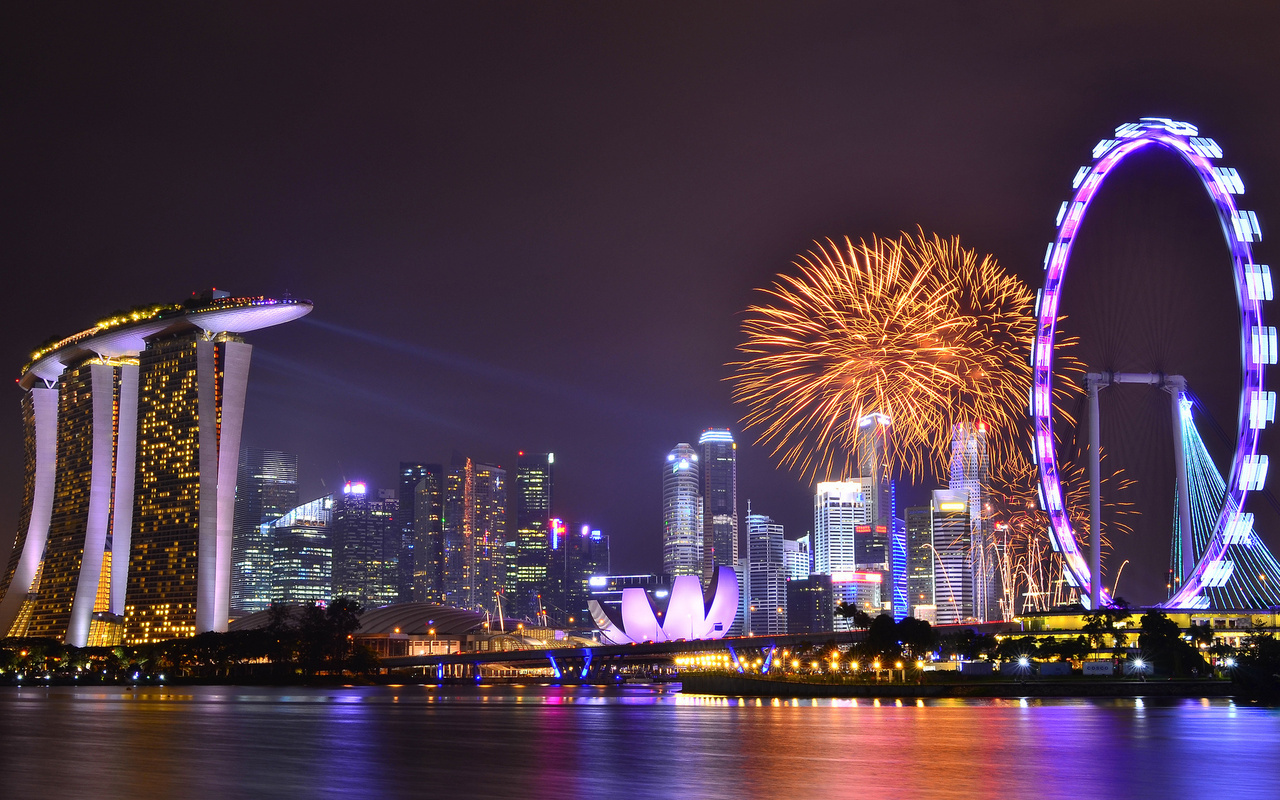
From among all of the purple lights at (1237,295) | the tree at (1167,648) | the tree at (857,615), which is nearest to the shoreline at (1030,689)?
the tree at (1167,648)

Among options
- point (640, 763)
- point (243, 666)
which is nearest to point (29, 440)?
point (243, 666)

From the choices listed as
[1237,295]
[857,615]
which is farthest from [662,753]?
[857,615]

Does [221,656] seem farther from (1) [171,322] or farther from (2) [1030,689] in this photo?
(2) [1030,689]

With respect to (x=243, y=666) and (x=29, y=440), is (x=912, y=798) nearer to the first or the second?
(x=243, y=666)

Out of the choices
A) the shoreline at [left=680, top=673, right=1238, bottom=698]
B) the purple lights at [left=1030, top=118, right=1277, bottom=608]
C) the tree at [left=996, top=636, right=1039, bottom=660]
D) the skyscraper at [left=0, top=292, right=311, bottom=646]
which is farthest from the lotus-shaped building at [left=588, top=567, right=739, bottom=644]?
the purple lights at [left=1030, top=118, right=1277, bottom=608]

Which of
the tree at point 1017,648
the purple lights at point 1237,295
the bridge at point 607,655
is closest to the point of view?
the purple lights at point 1237,295

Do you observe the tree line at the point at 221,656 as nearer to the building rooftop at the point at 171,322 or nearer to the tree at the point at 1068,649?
the building rooftop at the point at 171,322

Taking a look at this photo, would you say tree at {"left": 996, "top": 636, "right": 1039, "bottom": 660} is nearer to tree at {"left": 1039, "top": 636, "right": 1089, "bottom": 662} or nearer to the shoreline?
tree at {"left": 1039, "top": 636, "right": 1089, "bottom": 662}
